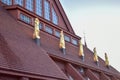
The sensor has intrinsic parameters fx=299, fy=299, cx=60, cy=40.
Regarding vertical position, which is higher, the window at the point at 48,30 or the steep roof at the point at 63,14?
the steep roof at the point at 63,14

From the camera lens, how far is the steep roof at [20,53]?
14500 millimetres

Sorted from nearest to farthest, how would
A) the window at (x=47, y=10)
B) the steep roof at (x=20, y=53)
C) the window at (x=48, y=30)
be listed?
the steep roof at (x=20, y=53)
the window at (x=48, y=30)
the window at (x=47, y=10)

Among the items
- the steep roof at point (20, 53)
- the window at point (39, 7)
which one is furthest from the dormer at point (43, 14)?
the steep roof at point (20, 53)

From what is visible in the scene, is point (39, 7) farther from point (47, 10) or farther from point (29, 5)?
point (29, 5)

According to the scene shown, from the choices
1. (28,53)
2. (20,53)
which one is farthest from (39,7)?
(20,53)

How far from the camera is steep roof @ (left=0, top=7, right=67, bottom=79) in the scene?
14500 mm

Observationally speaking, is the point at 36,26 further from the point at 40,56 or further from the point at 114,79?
the point at 114,79

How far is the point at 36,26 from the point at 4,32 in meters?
4.96

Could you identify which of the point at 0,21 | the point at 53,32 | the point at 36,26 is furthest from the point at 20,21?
the point at 53,32

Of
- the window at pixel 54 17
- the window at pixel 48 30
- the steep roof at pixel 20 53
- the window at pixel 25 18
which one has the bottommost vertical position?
the steep roof at pixel 20 53

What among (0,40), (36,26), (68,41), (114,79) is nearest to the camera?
(0,40)

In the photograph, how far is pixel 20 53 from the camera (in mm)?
16312

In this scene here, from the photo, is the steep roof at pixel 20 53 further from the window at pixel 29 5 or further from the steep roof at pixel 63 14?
the steep roof at pixel 63 14

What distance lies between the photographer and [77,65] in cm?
2627
